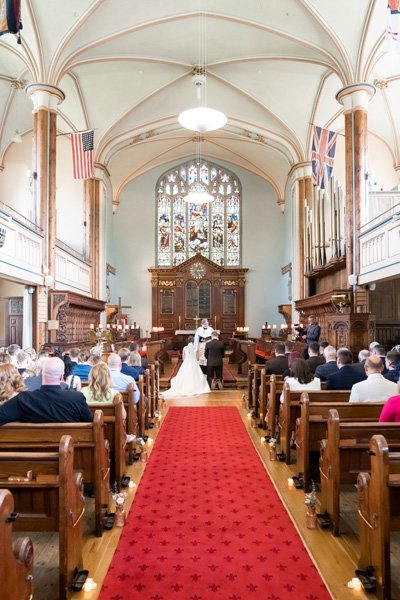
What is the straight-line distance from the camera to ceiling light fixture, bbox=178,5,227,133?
36.9 ft

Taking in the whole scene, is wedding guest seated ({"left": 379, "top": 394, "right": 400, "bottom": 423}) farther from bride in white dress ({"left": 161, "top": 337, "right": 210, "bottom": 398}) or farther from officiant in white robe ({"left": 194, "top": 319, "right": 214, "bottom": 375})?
officiant in white robe ({"left": 194, "top": 319, "right": 214, "bottom": 375})

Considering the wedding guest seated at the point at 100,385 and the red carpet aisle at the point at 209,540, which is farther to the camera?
the wedding guest seated at the point at 100,385

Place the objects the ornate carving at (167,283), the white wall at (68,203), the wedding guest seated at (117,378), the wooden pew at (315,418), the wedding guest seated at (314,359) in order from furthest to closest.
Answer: the ornate carving at (167,283), the white wall at (68,203), the wedding guest seated at (314,359), the wedding guest seated at (117,378), the wooden pew at (315,418)

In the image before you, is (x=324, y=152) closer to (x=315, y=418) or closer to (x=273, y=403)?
(x=273, y=403)

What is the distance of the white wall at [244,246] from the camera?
2512 centimetres

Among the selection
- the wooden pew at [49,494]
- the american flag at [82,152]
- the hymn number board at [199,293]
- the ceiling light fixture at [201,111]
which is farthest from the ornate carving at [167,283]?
the wooden pew at [49,494]

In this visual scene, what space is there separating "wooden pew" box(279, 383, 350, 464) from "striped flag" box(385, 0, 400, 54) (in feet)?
15.3

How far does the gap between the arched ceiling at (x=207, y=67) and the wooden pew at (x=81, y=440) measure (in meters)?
12.3

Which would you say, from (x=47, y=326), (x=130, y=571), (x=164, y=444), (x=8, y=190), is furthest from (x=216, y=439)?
(x=8, y=190)

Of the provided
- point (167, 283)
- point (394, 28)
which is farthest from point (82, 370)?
point (167, 283)

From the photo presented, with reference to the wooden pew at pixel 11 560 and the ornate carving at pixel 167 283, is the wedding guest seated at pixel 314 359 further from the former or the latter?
the ornate carving at pixel 167 283

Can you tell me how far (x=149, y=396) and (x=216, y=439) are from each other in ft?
5.35

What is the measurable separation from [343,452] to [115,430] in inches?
88.3

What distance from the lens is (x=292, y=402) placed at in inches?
228
